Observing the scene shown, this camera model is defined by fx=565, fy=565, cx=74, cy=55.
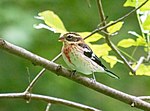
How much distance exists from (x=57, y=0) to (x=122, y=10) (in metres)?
0.45

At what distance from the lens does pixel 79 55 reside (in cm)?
193

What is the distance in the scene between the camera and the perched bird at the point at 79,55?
186 cm

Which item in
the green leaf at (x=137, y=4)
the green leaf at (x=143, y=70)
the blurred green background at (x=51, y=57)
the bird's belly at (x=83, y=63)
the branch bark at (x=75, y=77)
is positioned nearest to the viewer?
the branch bark at (x=75, y=77)

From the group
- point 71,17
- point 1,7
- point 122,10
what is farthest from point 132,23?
point 1,7

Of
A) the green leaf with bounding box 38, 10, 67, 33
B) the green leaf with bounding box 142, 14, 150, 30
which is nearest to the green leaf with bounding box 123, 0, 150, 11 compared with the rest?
the green leaf with bounding box 142, 14, 150, 30

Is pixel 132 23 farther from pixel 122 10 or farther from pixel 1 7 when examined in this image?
pixel 1 7

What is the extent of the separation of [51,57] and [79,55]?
1213mm

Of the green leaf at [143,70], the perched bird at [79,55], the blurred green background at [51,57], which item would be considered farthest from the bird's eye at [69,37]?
the blurred green background at [51,57]

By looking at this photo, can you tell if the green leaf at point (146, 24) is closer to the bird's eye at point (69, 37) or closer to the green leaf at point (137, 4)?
the green leaf at point (137, 4)

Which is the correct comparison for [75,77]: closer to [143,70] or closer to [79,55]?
[143,70]

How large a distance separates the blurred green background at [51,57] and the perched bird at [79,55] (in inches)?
35.2

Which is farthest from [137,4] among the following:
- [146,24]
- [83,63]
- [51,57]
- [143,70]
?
[51,57]

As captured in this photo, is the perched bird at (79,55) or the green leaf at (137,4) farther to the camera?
the perched bird at (79,55)

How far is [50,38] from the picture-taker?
324cm
